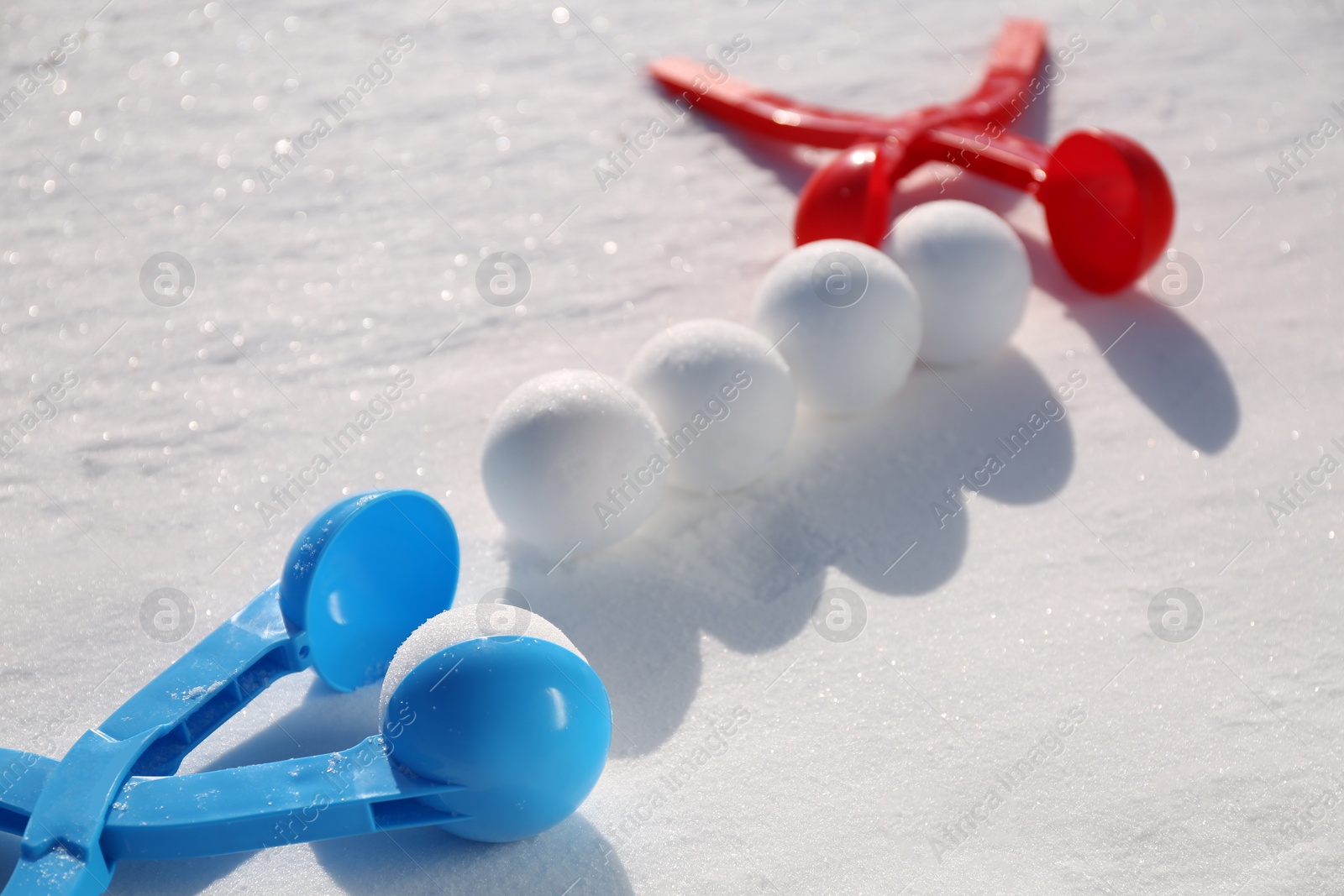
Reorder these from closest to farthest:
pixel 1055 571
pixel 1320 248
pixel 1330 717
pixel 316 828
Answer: pixel 316 828 < pixel 1330 717 < pixel 1055 571 < pixel 1320 248

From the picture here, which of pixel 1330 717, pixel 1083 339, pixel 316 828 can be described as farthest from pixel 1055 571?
pixel 316 828

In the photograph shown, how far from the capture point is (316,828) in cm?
116

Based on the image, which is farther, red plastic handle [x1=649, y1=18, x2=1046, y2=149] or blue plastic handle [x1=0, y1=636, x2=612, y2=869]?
red plastic handle [x1=649, y1=18, x2=1046, y2=149]

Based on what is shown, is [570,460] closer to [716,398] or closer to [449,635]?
[716,398]

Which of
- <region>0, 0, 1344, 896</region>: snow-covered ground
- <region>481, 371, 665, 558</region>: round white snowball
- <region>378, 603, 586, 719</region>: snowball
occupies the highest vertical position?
<region>378, 603, 586, 719</region>: snowball

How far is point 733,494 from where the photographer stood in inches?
67.4

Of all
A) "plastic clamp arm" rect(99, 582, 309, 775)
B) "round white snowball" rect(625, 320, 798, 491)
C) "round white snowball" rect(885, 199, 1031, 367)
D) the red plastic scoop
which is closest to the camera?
"plastic clamp arm" rect(99, 582, 309, 775)

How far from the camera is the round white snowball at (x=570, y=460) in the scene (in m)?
1.51

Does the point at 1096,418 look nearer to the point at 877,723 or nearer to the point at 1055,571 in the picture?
the point at 1055,571

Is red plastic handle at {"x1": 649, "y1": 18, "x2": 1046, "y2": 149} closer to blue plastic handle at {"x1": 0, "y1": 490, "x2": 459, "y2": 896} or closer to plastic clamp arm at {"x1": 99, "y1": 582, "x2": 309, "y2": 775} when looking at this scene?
blue plastic handle at {"x1": 0, "y1": 490, "x2": 459, "y2": 896}

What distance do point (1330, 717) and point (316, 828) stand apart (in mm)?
1120

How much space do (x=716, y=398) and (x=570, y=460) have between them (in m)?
0.23

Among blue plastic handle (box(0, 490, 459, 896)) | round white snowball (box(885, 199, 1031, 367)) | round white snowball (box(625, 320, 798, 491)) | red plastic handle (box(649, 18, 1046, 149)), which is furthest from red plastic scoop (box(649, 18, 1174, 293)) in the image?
blue plastic handle (box(0, 490, 459, 896))

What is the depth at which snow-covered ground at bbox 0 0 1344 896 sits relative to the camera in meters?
1.29
